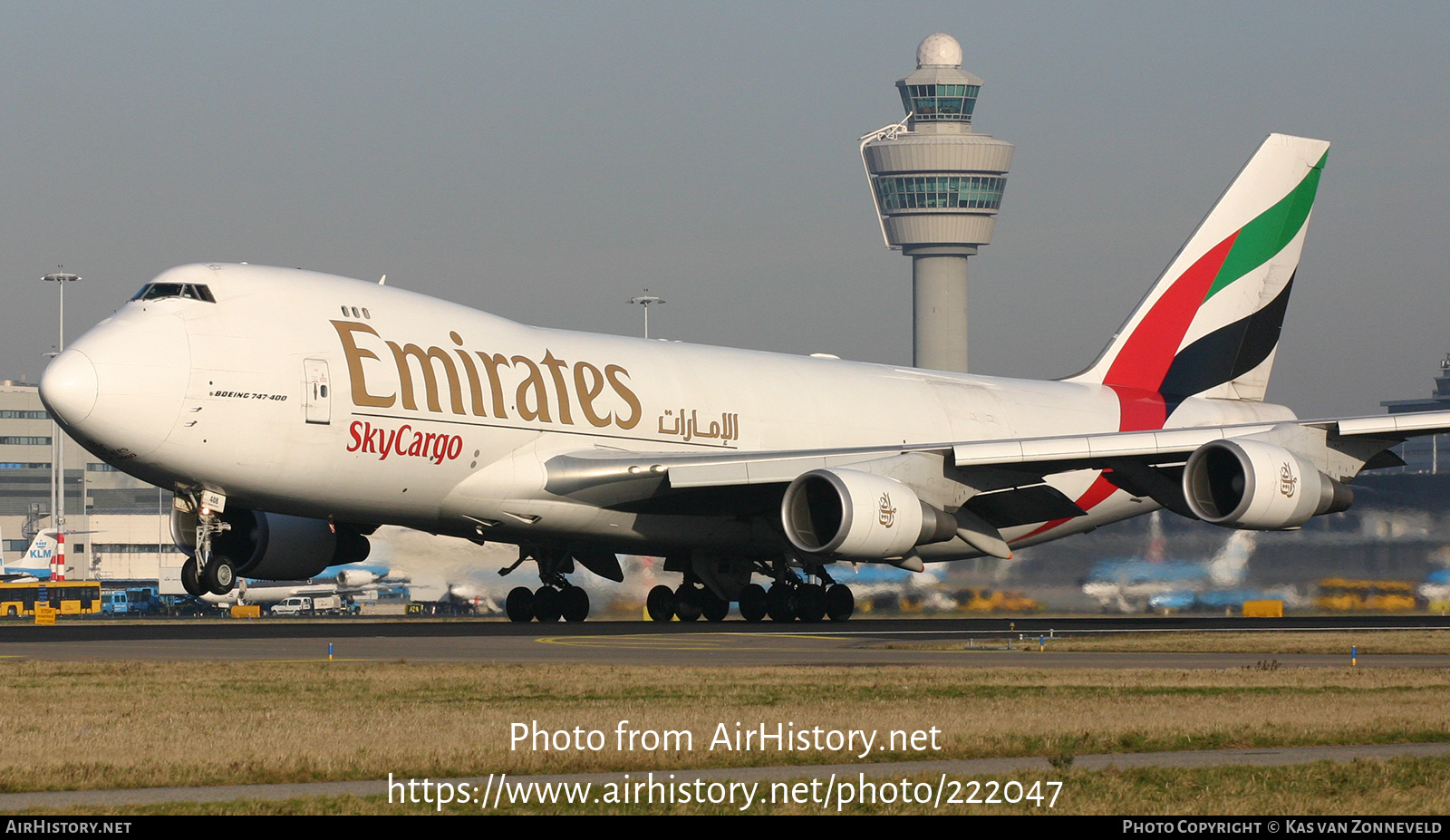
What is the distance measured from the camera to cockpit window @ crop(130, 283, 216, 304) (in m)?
26.8

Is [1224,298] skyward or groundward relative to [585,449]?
skyward

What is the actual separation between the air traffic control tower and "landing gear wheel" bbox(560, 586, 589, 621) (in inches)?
5285

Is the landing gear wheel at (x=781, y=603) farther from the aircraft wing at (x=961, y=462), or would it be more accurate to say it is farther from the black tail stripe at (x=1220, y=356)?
the black tail stripe at (x=1220, y=356)

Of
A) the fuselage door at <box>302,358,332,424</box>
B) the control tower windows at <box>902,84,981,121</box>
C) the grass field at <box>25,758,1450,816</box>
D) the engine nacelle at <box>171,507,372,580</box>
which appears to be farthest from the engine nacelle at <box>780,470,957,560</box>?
the control tower windows at <box>902,84,981,121</box>

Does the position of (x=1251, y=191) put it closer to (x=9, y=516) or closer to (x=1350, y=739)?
(x=1350, y=739)

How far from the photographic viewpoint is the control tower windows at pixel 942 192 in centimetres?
17375

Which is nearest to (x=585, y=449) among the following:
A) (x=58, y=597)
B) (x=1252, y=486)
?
(x=1252, y=486)

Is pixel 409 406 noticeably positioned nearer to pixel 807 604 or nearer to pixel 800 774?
pixel 807 604

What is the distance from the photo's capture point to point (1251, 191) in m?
40.9

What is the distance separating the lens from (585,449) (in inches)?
1208

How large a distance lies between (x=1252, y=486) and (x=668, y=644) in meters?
10.5

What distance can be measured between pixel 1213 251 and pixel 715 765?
105ft

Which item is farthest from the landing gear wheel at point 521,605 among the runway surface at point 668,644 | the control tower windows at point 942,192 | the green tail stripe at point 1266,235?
the control tower windows at point 942,192

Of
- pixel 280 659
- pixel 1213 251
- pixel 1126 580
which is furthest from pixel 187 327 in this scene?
pixel 1213 251
